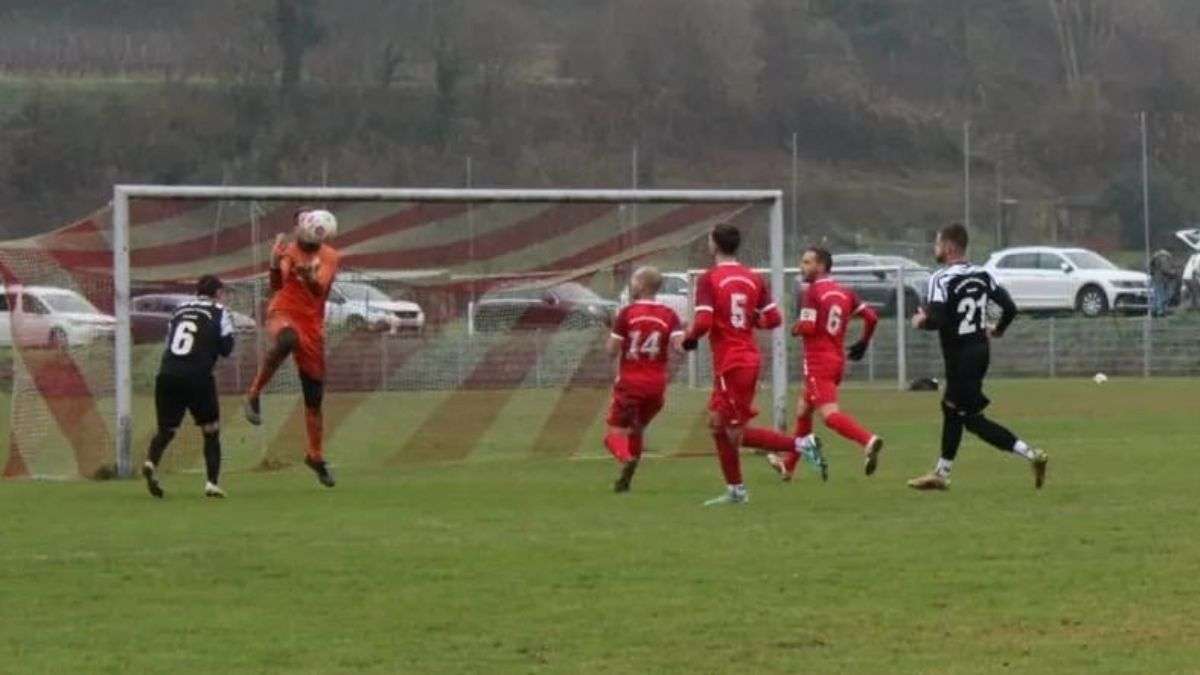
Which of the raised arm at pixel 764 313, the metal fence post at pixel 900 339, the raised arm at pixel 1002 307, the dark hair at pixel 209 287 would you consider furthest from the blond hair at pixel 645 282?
the metal fence post at pixel 900 339

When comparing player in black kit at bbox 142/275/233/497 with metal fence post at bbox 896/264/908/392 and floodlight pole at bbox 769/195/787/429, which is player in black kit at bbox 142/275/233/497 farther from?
metal fence post at bbox 896/264/908/392

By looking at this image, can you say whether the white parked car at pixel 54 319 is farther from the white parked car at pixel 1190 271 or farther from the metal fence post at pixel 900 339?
the white parked car at pixel 1190 271

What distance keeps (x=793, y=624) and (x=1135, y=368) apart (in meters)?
36.2

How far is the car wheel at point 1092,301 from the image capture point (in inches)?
2087

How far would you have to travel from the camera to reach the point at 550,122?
2522 inches

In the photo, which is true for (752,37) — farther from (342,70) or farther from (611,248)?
(611,248)

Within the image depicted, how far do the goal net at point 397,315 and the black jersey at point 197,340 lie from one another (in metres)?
2.54

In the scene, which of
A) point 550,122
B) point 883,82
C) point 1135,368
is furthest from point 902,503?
point 883,82

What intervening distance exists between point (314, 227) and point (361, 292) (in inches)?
224

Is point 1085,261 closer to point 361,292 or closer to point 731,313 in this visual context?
point 361,292

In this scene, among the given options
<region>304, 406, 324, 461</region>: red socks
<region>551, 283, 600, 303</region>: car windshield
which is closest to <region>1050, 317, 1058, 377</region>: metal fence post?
<region>551, 283, 600, 303</region>: car windshield

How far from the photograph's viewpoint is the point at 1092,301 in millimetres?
53312

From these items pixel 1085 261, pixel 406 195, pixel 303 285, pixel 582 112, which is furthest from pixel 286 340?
pixel 582 112

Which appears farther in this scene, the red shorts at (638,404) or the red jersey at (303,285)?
the red shorts at (638,404)
